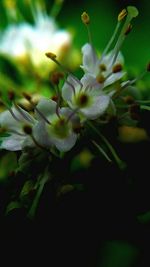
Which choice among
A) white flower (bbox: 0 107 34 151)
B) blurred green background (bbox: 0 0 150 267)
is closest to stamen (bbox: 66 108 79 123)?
white flower (bbox: 0 107 34 151)

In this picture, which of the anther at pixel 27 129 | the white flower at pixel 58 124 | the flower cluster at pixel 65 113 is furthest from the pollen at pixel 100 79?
the anther at pixel 27 129

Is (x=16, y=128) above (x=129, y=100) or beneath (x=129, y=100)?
above

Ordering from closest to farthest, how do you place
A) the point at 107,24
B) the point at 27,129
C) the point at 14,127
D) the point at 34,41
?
the point at 27,129
the point at 14,127
the point at 34,41
the point at 107,24

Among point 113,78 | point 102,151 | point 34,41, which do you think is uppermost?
point 34,41

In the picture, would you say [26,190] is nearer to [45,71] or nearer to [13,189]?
[13,189]

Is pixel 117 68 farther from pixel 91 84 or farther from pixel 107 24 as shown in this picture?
pixel 107 24

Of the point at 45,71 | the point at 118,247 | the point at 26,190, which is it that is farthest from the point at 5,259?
the point at 45,71

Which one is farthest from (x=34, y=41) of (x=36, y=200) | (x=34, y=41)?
(x=36, y=200)

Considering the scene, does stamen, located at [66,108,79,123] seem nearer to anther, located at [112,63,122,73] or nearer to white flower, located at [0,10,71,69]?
anther, located at [112,63,122,73]
